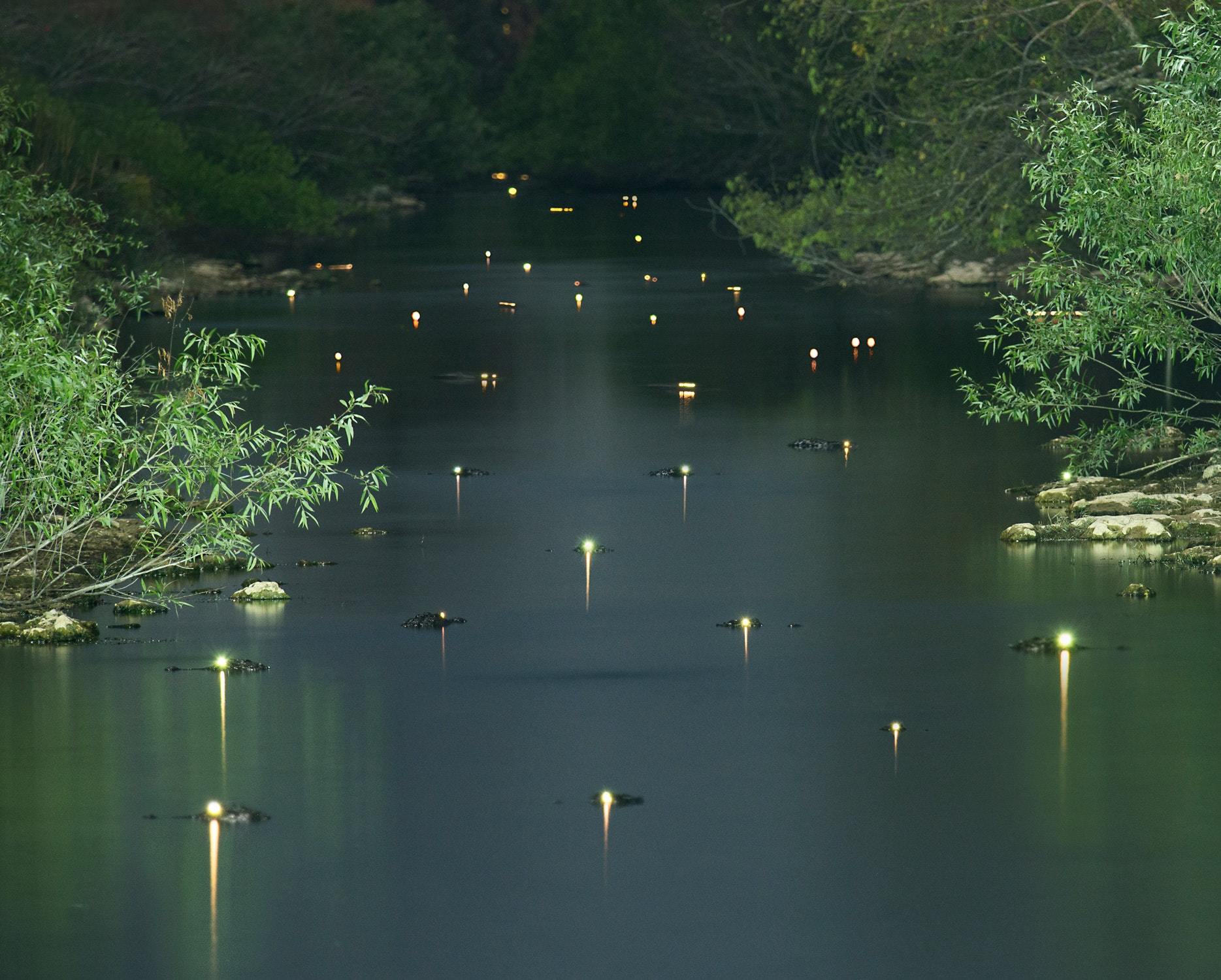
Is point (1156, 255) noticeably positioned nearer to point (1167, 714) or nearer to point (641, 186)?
point (1167, 714)

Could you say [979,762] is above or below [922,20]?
below

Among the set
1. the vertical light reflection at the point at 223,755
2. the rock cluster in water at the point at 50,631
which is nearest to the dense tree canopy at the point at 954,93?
the rock cluster in water at the point at 50,631

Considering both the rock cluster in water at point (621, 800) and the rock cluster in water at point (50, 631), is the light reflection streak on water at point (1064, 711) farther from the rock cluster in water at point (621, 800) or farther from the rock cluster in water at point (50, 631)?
the rock cluster in water at point (50, 631)

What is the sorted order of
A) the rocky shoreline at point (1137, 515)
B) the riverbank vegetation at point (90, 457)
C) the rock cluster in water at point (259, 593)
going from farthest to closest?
the rocky shoreline at point (1137, 515) < the rock cluster in water at point (259, 593) < the riverbank vegetation at point (90, 457)

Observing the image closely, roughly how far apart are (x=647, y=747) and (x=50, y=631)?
13.7ft

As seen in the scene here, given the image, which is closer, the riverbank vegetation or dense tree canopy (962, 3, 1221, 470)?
the riverbank vegetation

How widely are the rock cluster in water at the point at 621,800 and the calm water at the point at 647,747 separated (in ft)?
0.37

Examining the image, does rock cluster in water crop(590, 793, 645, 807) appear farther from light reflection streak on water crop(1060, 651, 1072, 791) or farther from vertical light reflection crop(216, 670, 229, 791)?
light reflection streak on water crop(1060, 651, 1072, 791)

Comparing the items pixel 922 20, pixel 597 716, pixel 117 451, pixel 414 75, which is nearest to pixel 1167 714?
pixel 597 716

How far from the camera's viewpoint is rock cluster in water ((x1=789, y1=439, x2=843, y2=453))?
831 inches

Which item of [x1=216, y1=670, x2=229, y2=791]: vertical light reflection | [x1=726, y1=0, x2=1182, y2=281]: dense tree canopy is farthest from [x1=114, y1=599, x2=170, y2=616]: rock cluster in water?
[x1=726, y1=0, x2=1182, y2=281]: dense tree canopy

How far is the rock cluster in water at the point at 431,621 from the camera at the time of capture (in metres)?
13.6

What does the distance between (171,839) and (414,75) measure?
7882 centimetres

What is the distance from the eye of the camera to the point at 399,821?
971 cm
